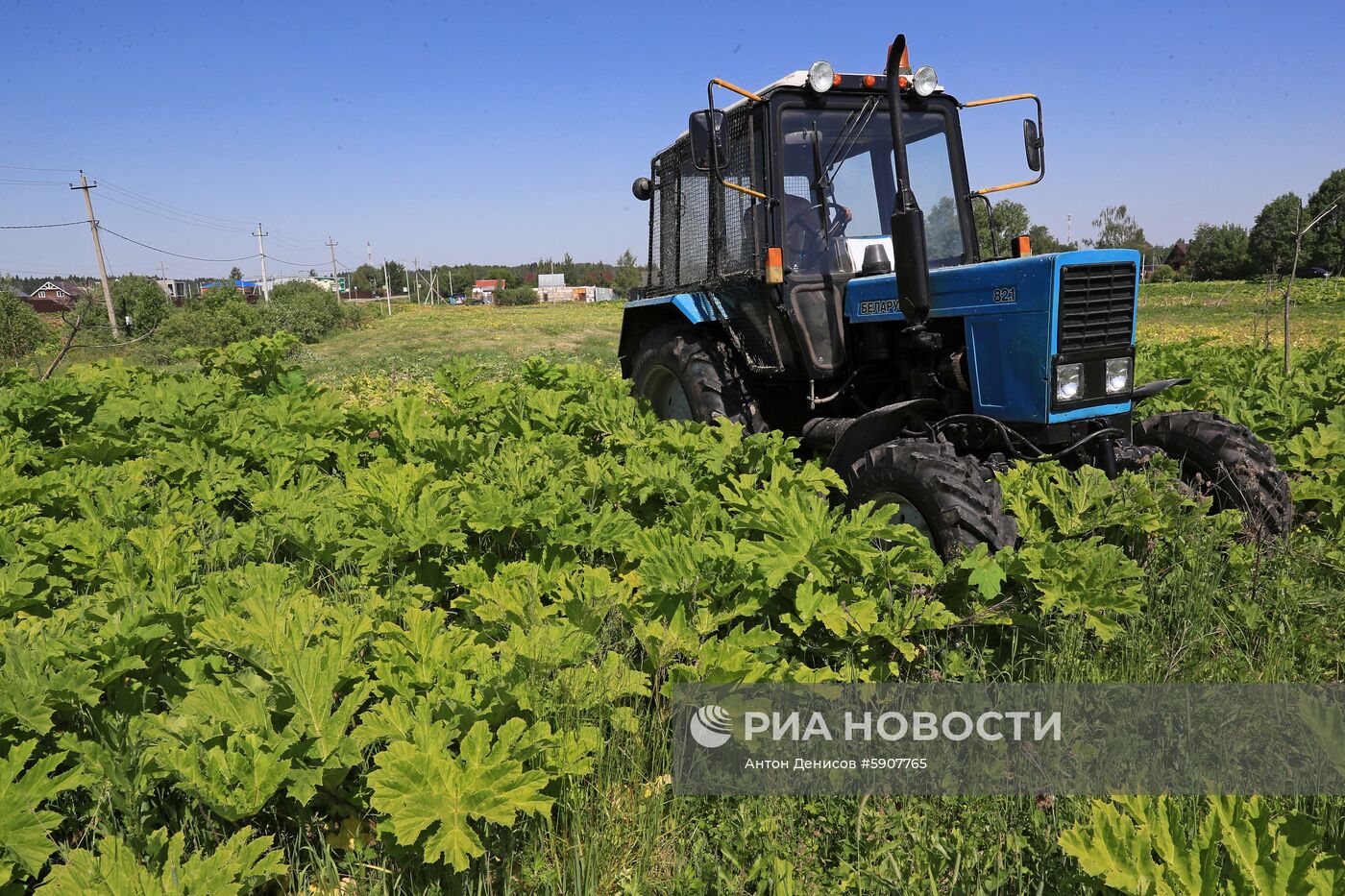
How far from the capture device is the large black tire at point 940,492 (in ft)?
10.6

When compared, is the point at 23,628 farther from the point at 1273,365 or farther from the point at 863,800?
the point at 1273,365

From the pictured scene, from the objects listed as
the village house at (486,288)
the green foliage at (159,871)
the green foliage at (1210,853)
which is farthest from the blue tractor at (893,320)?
the village house at (486,288)

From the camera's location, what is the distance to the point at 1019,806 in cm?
224

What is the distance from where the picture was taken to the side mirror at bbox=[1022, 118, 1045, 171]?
467 centimetres

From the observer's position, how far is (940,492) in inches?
131

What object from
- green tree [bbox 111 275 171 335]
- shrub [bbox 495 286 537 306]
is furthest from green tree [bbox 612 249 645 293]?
green tree [bbox 111 275 171 335]

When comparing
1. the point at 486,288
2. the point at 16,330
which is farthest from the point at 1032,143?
the point at 486,288

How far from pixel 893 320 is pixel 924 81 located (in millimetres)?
1472

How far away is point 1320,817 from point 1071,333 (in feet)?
7.08

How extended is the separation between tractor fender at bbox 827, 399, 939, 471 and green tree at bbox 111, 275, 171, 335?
44777 millimetres

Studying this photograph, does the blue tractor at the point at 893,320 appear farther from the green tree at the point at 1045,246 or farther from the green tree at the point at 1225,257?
the green tree at the point at 1225,257

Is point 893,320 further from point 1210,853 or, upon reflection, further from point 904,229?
point 1210,853

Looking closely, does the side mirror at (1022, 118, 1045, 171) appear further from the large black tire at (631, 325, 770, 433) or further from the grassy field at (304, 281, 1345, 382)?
the grassy field at (304, 281, 1345, 382)

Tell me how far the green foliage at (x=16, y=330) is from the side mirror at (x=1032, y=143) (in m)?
27.5
